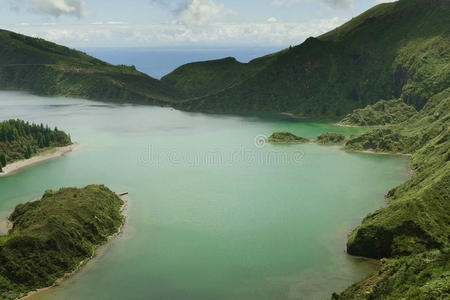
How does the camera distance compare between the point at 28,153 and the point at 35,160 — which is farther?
the point at 28,153

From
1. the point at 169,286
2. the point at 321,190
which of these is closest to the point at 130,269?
the point at 169,286

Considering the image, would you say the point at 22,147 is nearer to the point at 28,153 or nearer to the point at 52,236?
the point at 28,153

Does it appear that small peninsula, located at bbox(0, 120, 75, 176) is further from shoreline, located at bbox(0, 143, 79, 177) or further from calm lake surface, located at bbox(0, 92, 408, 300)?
calm lake surface, located at bbox(0, 92, 408, 300)

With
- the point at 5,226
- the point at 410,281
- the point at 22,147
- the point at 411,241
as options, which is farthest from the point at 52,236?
the point at 22,147

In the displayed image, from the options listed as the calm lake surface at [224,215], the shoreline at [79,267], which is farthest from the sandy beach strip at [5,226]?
the shoreline at [79,267]

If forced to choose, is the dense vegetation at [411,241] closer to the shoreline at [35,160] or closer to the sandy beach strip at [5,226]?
the sandy beach strip at [5,226]
